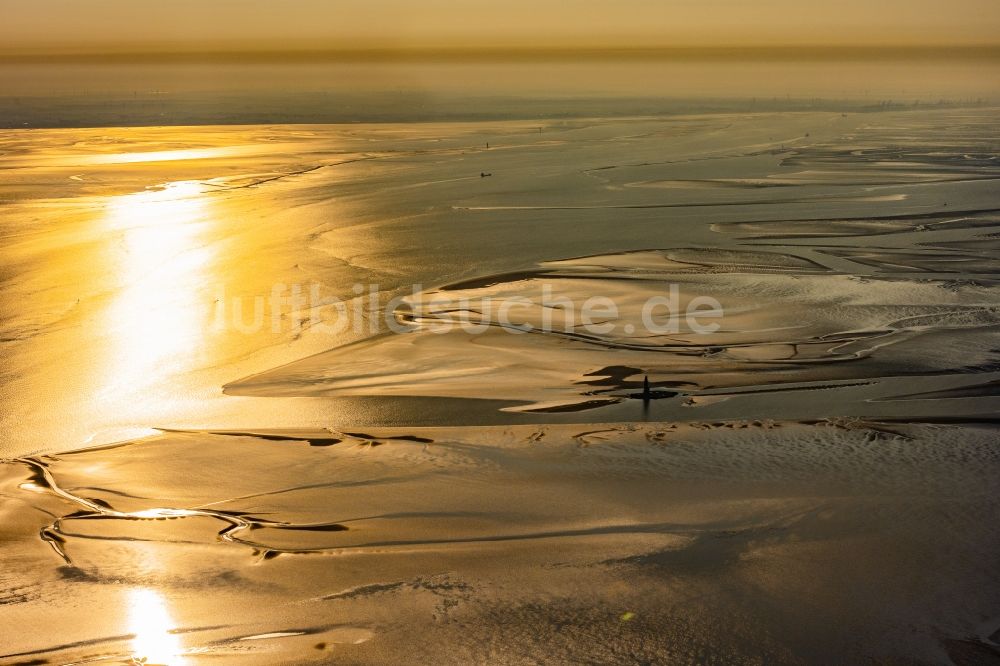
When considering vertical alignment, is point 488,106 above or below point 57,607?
above

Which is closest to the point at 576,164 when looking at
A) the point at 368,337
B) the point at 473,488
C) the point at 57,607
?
the point at 368,337

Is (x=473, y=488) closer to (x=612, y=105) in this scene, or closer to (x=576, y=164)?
(x=576, y=164)

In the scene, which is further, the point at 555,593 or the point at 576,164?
the point at 576,164

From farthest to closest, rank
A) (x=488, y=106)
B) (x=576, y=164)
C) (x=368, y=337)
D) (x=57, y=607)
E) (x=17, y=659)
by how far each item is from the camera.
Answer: (x=488, y=106), (x=576, y=164), (x=368, y=337), (x=57, y=607), (x=17, y=659)

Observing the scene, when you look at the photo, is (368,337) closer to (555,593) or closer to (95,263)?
(555,593)

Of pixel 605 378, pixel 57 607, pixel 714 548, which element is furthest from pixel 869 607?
pixel 57 607

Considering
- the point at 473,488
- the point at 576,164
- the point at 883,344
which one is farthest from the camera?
the point at 576,164
